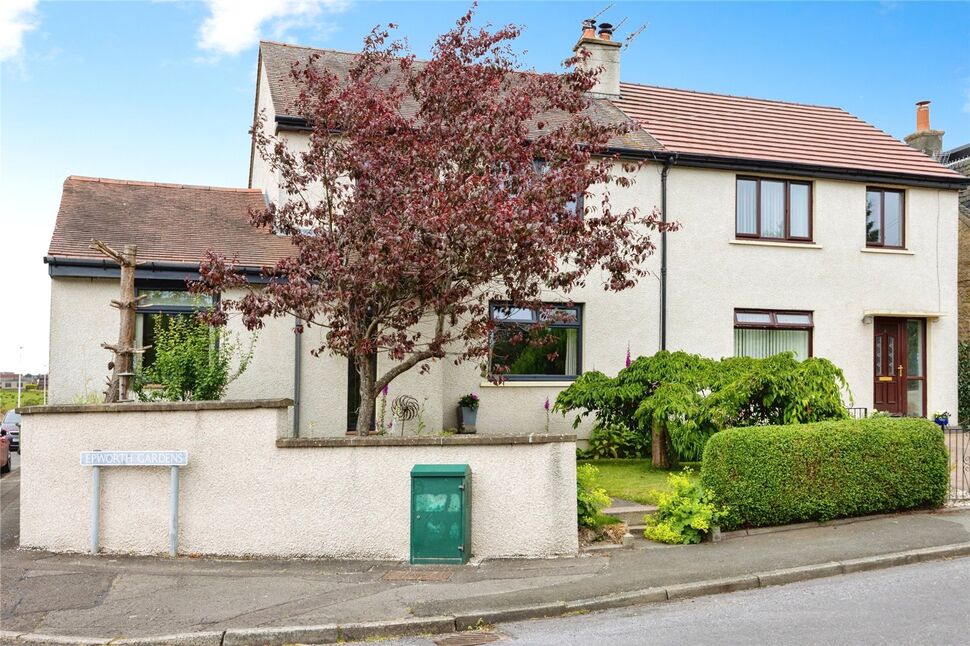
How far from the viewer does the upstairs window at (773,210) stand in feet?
57.5

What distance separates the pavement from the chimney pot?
1559 cm

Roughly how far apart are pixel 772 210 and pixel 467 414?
25.9ft

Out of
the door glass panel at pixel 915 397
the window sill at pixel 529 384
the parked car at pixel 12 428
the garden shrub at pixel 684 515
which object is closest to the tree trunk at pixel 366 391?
the garden shrub at pixel 684 515

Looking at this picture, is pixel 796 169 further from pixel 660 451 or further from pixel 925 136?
pixel 660 451

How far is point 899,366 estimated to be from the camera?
60.3ft

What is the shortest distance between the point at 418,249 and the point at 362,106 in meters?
2.12

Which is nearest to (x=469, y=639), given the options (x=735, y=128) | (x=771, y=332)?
(x=771, y=332)

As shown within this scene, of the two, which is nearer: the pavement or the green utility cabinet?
the pavement

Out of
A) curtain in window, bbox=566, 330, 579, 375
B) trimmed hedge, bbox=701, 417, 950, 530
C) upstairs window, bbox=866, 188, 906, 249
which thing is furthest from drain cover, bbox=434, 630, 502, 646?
upstairs window, bbox=866, 188, 906, 249

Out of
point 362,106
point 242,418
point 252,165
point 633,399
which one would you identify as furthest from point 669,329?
point 252,165

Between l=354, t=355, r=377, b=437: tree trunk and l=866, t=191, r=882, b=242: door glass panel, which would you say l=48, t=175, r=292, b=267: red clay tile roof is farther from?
l=866, t=191, r=882, b=242: door glass panel

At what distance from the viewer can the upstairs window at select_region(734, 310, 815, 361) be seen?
17.3 meters

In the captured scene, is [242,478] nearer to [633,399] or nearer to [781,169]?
[633,399]

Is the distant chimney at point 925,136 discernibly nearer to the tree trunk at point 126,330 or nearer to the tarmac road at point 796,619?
the tarmac road at point 796,619
